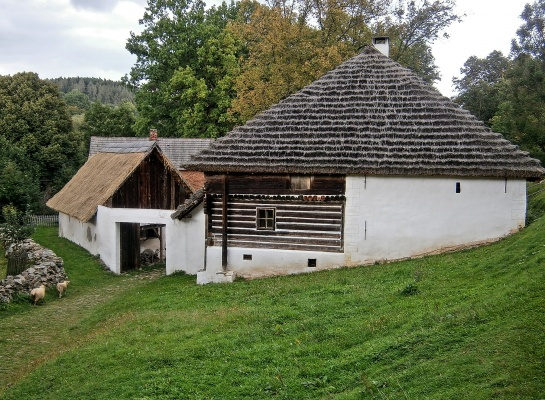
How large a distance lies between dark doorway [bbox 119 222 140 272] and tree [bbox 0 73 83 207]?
21046 mm

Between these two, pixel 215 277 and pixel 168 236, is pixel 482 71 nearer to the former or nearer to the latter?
pixel 168 236

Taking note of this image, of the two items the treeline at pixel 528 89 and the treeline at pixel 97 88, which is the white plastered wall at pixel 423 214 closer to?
the treeline at pixel 528 89

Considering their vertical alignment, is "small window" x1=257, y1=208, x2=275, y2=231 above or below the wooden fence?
above

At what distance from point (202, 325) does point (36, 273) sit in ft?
30.8

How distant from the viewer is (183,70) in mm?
37375

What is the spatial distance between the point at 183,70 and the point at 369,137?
78.1 ft

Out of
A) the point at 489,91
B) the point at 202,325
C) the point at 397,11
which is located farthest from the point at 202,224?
the point at 489,91

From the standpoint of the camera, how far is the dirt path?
11451 millimetres

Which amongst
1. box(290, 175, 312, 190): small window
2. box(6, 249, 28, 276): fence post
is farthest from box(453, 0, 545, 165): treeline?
box(6, 249, 28, 276): fence post

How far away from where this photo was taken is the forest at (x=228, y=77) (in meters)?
27.1

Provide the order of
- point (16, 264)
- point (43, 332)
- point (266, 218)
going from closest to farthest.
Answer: point (43, 332), point (266, 218), point (16, 264)

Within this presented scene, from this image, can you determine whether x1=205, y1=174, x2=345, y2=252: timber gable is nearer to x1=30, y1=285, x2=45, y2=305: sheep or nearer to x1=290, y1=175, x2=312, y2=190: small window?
x1=290, y1=175, x2=312, y2=190: small window

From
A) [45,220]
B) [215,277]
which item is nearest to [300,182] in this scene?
[215,277]

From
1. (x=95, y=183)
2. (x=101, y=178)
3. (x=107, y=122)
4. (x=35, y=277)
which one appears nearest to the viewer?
(x=35, y=277)
